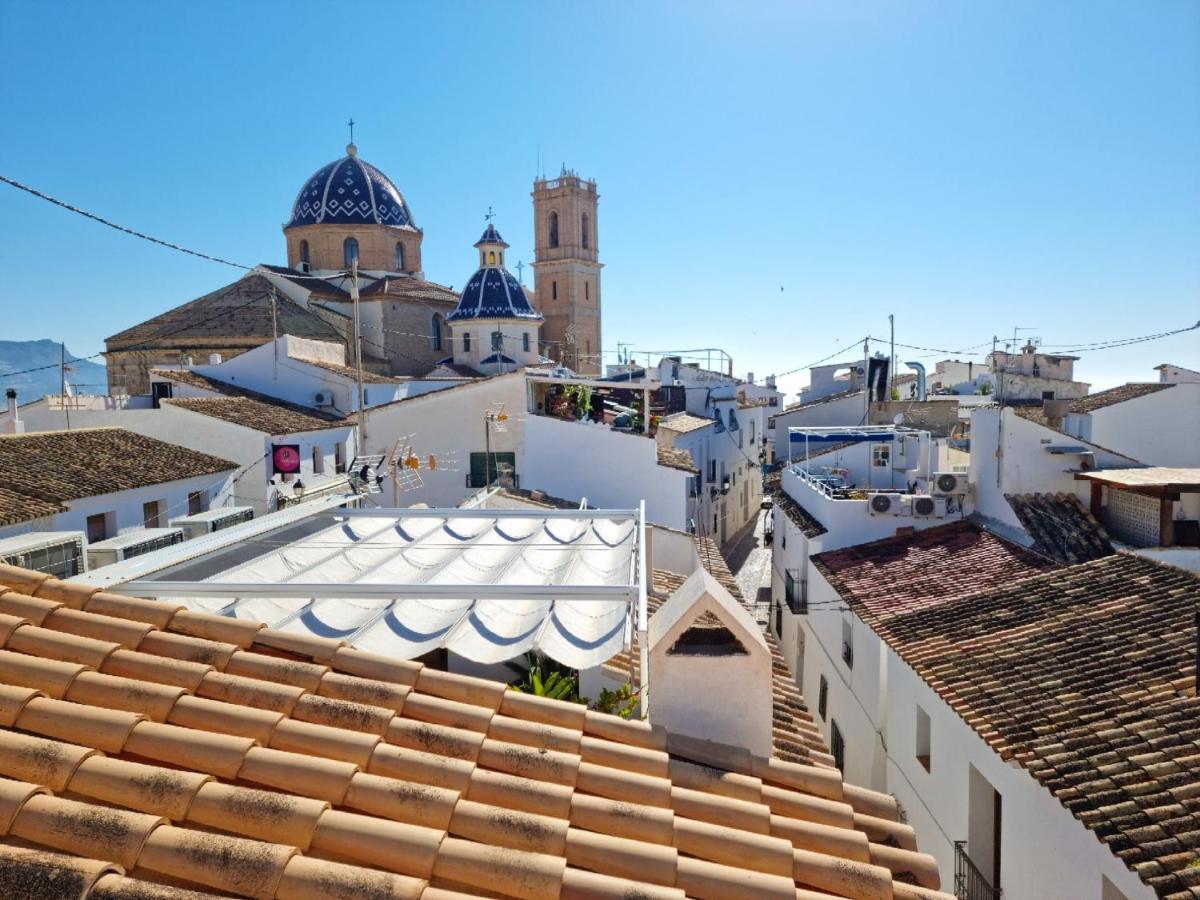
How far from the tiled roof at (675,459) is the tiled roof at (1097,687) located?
8083 millimetres

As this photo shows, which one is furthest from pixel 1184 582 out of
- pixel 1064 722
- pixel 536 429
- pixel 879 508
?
pixel 536 429

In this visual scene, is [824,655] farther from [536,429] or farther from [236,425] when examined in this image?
[236,425]

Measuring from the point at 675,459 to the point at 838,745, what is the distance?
7.55m

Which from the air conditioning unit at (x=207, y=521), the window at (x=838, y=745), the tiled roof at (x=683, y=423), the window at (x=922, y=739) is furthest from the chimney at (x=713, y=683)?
the tiled roof at (x=683, y=423)

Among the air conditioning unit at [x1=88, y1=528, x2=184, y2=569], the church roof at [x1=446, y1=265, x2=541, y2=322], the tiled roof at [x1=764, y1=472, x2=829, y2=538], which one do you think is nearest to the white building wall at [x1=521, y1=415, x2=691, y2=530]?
the tiled roof at [x1=764, y1=472, x2=829, y2=538]

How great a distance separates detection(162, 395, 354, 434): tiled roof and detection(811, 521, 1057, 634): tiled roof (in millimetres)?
13505

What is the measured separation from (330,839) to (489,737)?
926mm

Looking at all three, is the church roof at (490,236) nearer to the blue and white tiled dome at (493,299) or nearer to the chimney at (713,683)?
the blue and white tiled dome at (493,299)

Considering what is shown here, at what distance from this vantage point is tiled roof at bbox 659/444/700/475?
59.7 ft

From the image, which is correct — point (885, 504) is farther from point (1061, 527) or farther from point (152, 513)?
point (152, 513)

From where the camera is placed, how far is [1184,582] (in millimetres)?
8641

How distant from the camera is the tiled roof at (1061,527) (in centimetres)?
1232

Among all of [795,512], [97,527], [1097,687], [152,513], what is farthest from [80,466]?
[1097,687]

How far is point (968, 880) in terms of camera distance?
8008 millimetres
